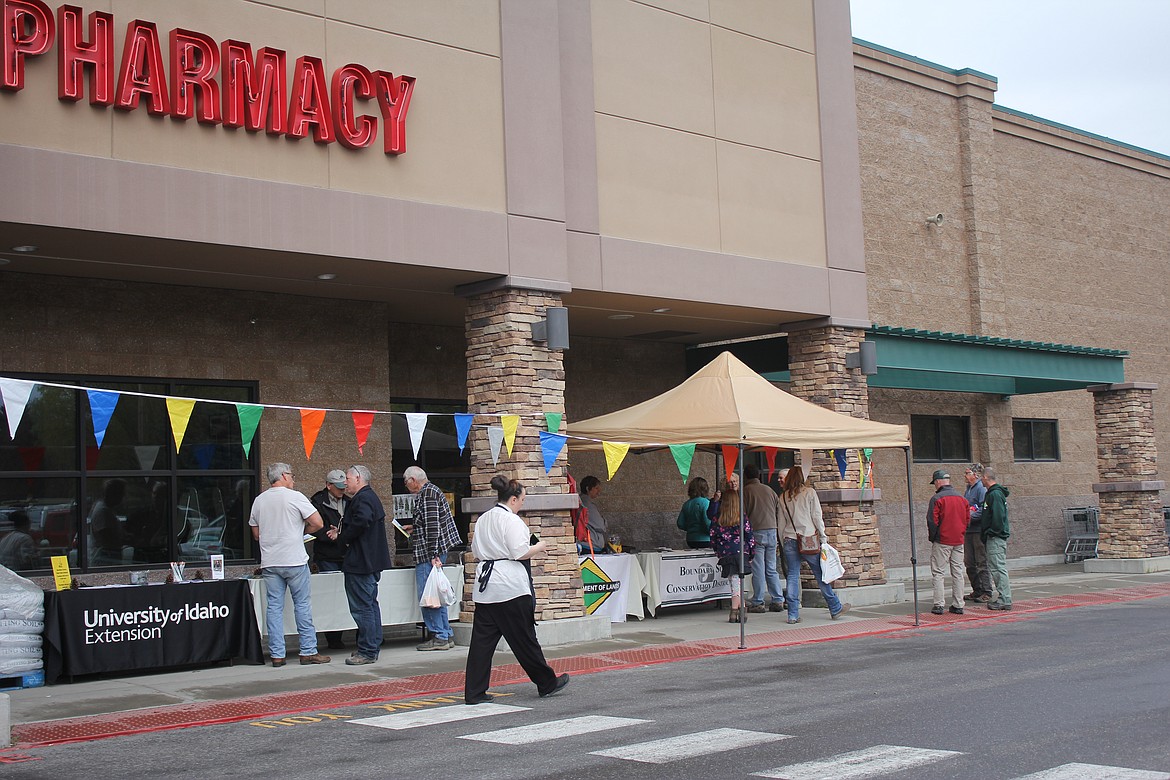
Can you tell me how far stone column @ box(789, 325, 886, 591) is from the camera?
17.1m

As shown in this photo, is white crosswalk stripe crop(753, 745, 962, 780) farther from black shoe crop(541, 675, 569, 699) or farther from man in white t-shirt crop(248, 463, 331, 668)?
man in white t-shirt crop(248, 463, 331, 668)

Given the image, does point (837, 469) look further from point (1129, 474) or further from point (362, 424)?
point (1129, 474)

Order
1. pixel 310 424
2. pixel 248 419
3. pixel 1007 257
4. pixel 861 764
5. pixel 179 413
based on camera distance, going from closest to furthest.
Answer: pixel 861 764, pixel 179 413, pixel 248 419, pixel 310 424, pixel 1007 257

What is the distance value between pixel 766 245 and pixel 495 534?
823cm

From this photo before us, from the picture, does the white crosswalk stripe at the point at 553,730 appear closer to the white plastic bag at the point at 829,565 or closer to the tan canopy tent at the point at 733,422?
the tan canopy tent at the point at 733,422

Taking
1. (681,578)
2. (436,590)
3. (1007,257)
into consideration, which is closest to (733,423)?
(681,578)

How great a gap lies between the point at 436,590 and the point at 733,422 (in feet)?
12.4

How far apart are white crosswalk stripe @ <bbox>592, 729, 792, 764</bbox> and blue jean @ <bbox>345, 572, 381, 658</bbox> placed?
17.0 ft

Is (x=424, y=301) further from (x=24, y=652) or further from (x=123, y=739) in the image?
(x=123, y=739)

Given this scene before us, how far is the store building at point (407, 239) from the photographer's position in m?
11.3

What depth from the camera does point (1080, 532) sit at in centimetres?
2588

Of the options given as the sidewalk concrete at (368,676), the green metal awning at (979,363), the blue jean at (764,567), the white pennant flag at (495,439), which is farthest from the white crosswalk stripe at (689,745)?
the green metal awning at (979,363)

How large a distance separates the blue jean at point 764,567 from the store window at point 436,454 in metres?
3.96

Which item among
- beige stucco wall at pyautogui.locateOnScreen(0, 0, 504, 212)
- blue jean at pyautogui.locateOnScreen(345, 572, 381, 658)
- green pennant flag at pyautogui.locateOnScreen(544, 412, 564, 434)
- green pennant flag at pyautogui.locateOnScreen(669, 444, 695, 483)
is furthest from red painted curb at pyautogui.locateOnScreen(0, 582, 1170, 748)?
beige stucco wall at pyautogui.locateOnScreen(0, 0, 504, 212)
